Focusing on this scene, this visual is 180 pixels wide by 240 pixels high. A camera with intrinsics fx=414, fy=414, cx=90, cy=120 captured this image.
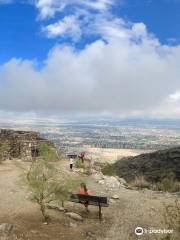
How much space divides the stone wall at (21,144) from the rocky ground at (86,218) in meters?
9.69

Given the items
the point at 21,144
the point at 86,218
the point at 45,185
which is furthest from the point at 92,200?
the point at 21,144

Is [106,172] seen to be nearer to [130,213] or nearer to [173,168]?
[173,168]

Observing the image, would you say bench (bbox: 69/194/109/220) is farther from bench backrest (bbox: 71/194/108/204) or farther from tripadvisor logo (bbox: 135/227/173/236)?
tripadvisor logo (bbox: 135/227/173/236)

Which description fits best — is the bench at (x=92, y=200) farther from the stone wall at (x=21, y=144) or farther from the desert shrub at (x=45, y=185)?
the stone wall at (x=21, y=144)

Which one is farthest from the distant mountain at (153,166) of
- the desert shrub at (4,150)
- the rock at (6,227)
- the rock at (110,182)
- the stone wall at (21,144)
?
the rock at (6,227)

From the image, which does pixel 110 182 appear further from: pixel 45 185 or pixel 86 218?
pixel 45 185

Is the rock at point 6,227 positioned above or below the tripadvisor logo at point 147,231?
above

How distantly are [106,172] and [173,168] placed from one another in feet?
19.8

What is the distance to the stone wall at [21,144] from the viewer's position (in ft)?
111

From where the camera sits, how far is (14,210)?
17.4 m

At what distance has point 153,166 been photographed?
38.6 meters

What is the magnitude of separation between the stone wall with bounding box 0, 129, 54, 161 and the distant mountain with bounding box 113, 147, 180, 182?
8323 millimetres

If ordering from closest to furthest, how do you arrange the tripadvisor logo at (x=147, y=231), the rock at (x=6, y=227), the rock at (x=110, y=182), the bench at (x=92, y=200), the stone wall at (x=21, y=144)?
the rock at (x=6, y=227) → the tripadvisor logo at (x=147, y=231) → the bench at (x=92, y=200) → the rock at (x=110, y=182) → the stone wall at (x=21, y=144)

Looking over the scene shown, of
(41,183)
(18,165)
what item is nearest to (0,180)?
(18,165)
